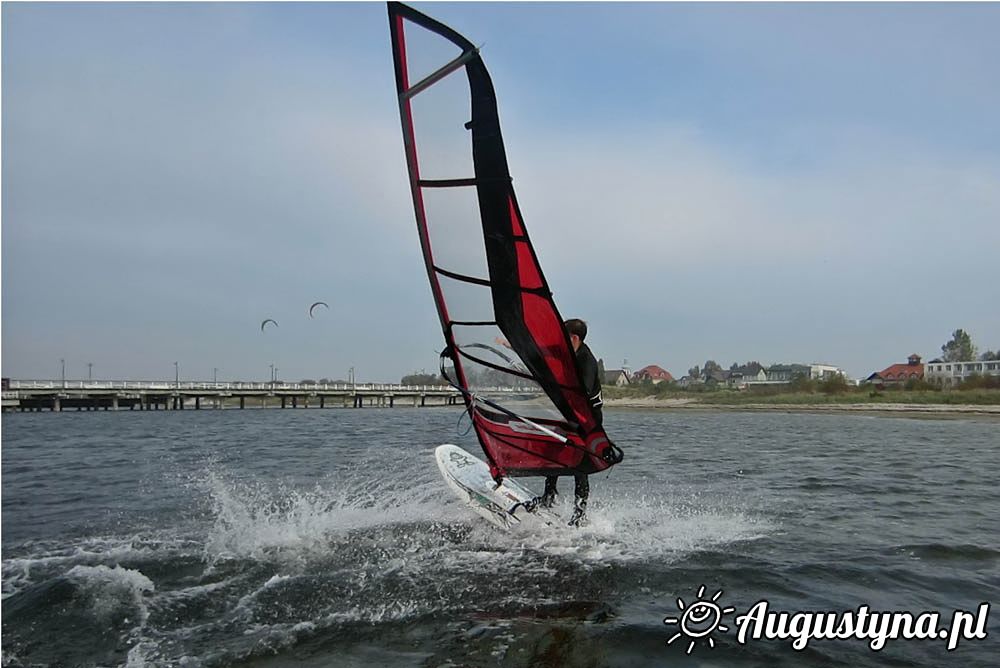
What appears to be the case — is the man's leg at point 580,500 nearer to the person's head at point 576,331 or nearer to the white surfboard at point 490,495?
the white surfboard at point 490,495

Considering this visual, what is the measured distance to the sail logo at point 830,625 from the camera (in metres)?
4.16

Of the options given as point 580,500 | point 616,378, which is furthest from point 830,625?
point 616,378

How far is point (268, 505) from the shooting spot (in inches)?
321

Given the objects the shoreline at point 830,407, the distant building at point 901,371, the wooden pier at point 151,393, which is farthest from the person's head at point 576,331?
the distant building at point 901,371

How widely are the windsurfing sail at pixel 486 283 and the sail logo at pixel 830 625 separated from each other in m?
1.79

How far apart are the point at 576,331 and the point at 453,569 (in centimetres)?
208

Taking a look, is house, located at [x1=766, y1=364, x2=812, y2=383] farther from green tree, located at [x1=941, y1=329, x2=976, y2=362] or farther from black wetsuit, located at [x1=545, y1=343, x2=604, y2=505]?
black wetsuit, located at [x1=545, y1=343, x2=604, y2=505]

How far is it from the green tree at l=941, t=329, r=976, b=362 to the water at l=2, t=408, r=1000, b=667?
97.4m

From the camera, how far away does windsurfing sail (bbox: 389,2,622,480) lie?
203 inches

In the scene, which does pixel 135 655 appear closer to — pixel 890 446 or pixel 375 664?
pixel 375 664

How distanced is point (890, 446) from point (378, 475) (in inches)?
505

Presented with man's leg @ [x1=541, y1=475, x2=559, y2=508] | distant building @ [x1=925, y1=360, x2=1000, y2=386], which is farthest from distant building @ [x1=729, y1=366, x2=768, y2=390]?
man's leg @ [x1=541, y1=475, x2=559, y2=508]

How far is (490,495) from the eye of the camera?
263 inches

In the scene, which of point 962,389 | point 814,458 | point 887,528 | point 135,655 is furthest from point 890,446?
point 962,389
